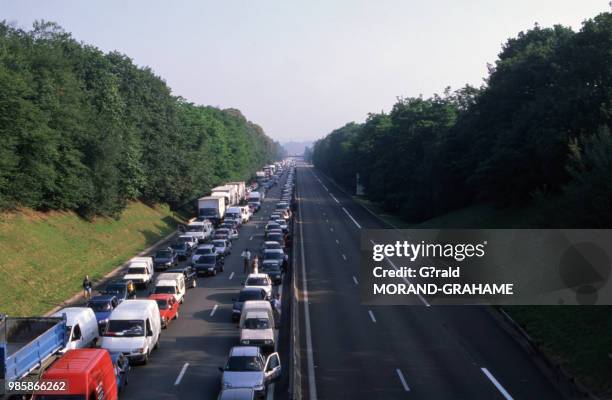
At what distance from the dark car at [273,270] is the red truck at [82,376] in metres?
21.5

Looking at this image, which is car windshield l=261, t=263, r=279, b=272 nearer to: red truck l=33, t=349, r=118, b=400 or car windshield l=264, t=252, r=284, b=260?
car windshield l=264, t=252, r=284, b=260

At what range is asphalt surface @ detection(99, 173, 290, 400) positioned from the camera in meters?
20.3

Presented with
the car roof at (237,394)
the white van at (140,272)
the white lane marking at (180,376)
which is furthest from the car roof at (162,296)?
the car roof at (237,394)

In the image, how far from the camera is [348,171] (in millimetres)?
129375

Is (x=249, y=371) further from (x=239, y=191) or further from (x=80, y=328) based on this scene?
(x=239, y=191)

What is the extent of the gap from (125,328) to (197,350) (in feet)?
9.94

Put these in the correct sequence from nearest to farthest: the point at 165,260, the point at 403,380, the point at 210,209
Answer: the point at 403,380 < the point at 165,260 < the point at 210,209

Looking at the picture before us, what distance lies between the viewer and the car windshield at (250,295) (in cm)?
3075

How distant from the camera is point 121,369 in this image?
20188 millimetres

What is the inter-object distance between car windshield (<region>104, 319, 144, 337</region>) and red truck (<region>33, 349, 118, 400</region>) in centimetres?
551

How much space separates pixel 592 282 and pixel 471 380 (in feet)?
29.7

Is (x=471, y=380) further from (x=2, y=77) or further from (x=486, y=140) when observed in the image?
(x=486, y=140)

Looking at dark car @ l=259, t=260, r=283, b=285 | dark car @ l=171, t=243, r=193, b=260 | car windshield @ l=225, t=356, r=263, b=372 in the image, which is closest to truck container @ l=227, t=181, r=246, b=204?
dark car @ l=171, t=243, r=193, b=260

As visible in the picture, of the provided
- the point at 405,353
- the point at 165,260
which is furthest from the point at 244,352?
the point at 165,260
